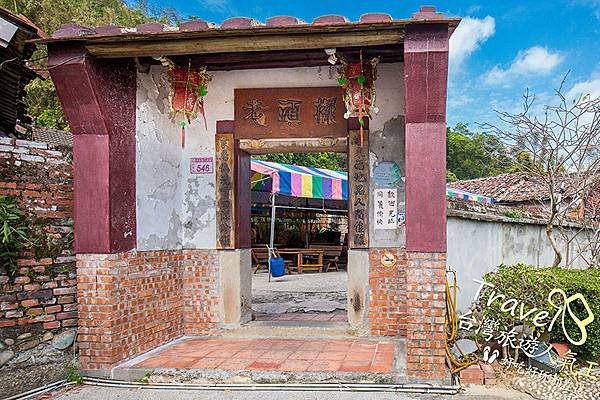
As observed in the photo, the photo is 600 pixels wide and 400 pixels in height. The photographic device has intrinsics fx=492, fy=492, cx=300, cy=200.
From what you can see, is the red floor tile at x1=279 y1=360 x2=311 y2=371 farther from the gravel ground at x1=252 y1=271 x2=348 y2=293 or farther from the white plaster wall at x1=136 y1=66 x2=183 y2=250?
the gravel ground at x1=252 y1=271 x2=348 y2=293

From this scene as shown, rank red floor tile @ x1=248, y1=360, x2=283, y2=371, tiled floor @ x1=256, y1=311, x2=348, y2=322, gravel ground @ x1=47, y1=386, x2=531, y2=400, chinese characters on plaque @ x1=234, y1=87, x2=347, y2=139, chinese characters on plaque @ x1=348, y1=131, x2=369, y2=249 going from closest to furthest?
gravel ground @ x1=47, y1=386, x2=531, y2=400, red floor tile @ x1=248, y1=360, x2=283, y2=371, chinese characters on plaque @ x1=348, y1=131, x2=369, y2=249, chinese characters on plaque @ x1=234, y1=87, x2=347, y2=139, tiled floor @ x1=256, y1=311, x2=348, y2=322

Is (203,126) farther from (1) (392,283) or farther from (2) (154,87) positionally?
(1) (392,283)

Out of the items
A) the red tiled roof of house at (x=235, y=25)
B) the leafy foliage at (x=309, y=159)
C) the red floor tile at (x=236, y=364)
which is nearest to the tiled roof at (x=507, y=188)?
the leafy foliage at (x=309, y=159)

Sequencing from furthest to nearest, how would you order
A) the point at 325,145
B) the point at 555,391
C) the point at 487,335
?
the point at 325,145 → the point at 487,335 → the point at 555,391

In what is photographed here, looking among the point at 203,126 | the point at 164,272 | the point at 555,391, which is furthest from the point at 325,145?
the point at 555,391

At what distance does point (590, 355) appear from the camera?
201 inches

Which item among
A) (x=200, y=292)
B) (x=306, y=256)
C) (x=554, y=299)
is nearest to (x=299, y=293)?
(x=200, y=292)

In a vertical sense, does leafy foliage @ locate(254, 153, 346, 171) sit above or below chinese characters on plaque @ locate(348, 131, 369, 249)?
above

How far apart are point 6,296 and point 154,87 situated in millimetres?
2724

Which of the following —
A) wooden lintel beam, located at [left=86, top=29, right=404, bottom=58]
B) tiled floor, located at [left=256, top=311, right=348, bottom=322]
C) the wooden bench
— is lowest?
tiled floor, located at [left=256, top=311, right=348, bottom=322]

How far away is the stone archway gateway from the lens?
451cm

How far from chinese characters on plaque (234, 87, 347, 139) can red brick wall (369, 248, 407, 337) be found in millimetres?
1608

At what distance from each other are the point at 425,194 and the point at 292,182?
693cm

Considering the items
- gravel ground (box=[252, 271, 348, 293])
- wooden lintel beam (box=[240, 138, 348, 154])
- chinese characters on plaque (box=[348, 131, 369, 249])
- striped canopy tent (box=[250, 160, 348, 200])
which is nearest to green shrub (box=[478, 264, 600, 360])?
chinese characters on plaque (box=[348, 131, 369, 249])
